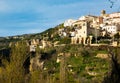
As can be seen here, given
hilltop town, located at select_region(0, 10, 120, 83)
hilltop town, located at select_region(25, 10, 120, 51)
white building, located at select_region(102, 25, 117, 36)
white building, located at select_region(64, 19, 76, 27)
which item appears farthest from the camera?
white building, located at select_region(64, 19, 76, 27)

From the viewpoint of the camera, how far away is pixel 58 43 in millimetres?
87062

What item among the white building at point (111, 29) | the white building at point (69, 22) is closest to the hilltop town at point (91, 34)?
the white building at point (111, 29)

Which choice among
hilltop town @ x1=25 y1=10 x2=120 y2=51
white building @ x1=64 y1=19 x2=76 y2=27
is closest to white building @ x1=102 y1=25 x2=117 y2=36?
hilltop town @ x1=25 y1=10 x2=120 y2=51

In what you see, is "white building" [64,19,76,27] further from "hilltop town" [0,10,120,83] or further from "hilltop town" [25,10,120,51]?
"hilltop town" [25,10,120,51]

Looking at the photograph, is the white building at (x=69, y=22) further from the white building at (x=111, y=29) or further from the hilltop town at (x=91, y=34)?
the white building at (x=111, y=29)

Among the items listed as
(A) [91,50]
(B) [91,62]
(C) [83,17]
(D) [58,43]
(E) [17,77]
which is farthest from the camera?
(C) [83,17]

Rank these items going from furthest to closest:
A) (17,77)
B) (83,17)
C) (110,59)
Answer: (83,17) < (17,77) < (110,59)

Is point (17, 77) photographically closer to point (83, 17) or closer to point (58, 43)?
point (58, 43)

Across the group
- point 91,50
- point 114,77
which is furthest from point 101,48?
point 114,77

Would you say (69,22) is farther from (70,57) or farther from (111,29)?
(70,57)

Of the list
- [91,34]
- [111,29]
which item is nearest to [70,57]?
[91,34]

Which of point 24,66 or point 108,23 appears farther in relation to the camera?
point 108,23

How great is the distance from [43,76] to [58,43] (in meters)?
69.3

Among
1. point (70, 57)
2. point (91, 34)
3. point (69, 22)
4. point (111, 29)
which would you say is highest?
point (69, 22)
